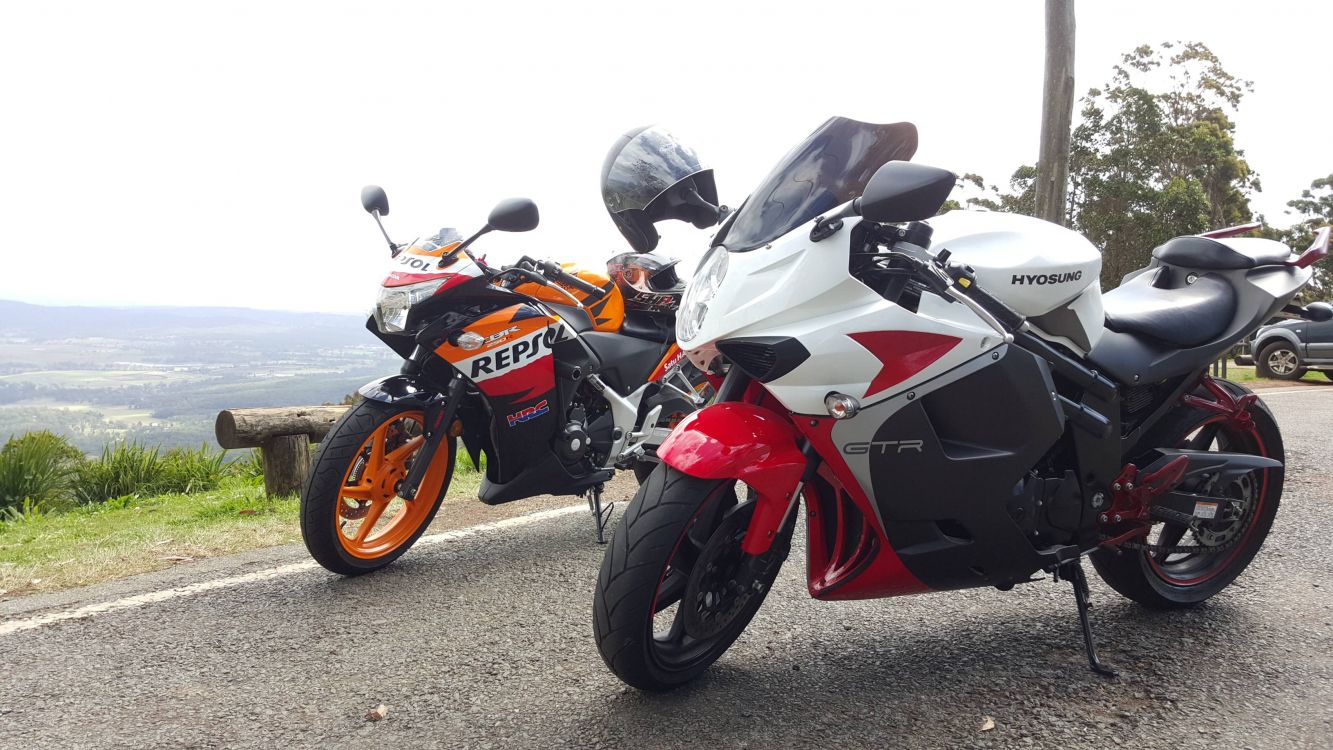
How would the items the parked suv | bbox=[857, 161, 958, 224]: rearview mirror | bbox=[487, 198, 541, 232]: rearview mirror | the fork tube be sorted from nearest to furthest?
bbox=[857, 161, 958, 224]: rearview mirror
bbox=[487, 198, 541, 232]: rearview mirror
the fork tube
the parked suv

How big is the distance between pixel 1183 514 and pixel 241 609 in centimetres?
326

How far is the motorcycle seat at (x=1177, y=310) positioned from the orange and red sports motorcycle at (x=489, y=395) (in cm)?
197

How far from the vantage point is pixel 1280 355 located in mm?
14859

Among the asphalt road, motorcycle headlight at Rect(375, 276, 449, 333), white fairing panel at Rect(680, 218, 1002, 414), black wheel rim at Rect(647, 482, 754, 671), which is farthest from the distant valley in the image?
white fairing panel at Rect(680, 218, 1002, 414)

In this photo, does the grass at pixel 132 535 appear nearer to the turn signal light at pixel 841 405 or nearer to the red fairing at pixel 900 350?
the turn signal light at pixel 841 405

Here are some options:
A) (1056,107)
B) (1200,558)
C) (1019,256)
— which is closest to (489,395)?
(1019,256)

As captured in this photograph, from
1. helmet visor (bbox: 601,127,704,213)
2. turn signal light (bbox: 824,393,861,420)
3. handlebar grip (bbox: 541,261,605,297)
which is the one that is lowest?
turn signal light (bbox: 824,393,861,420)

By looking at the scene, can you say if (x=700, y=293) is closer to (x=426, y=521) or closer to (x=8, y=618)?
(x=426, y=521)

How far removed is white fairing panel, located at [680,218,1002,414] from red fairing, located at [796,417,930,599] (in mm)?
115

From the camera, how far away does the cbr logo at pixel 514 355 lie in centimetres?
409

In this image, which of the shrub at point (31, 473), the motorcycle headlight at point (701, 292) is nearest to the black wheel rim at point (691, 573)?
the motorcycle headlight at point (701, 292)

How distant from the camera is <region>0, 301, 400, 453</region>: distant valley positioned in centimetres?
8331

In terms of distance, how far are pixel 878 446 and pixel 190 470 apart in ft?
22.1

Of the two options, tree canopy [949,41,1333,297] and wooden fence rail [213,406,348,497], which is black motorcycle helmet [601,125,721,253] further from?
tree canopy [949,41,1333,297]
